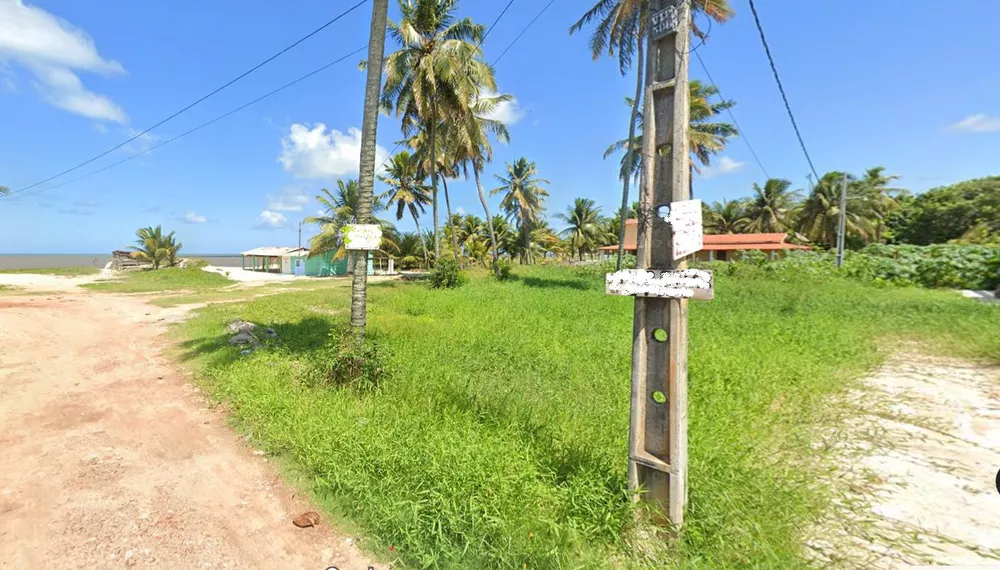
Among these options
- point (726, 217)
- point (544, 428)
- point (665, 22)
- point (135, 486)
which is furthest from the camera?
point (726, 217)

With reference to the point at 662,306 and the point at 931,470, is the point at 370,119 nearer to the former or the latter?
the point at 662,306

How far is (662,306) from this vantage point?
2.36 meters

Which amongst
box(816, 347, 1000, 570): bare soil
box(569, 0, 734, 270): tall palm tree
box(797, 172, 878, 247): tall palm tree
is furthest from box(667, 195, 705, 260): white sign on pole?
box(797, 172, 878, 247): tall palm tree

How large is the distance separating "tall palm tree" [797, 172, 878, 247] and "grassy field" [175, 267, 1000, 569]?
2870cm

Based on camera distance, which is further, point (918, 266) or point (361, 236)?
point (918, 266)

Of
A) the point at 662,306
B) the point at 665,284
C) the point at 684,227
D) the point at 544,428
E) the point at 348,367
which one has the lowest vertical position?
the point at 544,428

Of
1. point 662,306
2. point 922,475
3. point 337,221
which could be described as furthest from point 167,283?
point 922,475

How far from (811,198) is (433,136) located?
32.6 m

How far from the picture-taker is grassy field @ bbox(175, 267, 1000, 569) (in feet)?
7.68

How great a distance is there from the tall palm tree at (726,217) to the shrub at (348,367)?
40643mm

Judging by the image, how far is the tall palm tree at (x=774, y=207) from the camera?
36250mm

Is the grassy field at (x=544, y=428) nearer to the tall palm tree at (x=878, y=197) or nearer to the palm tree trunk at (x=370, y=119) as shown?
the palm tree trunk at (x=370, y=119)

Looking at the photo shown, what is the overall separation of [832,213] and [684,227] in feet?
128

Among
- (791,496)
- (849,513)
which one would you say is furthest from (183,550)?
(849,513)
